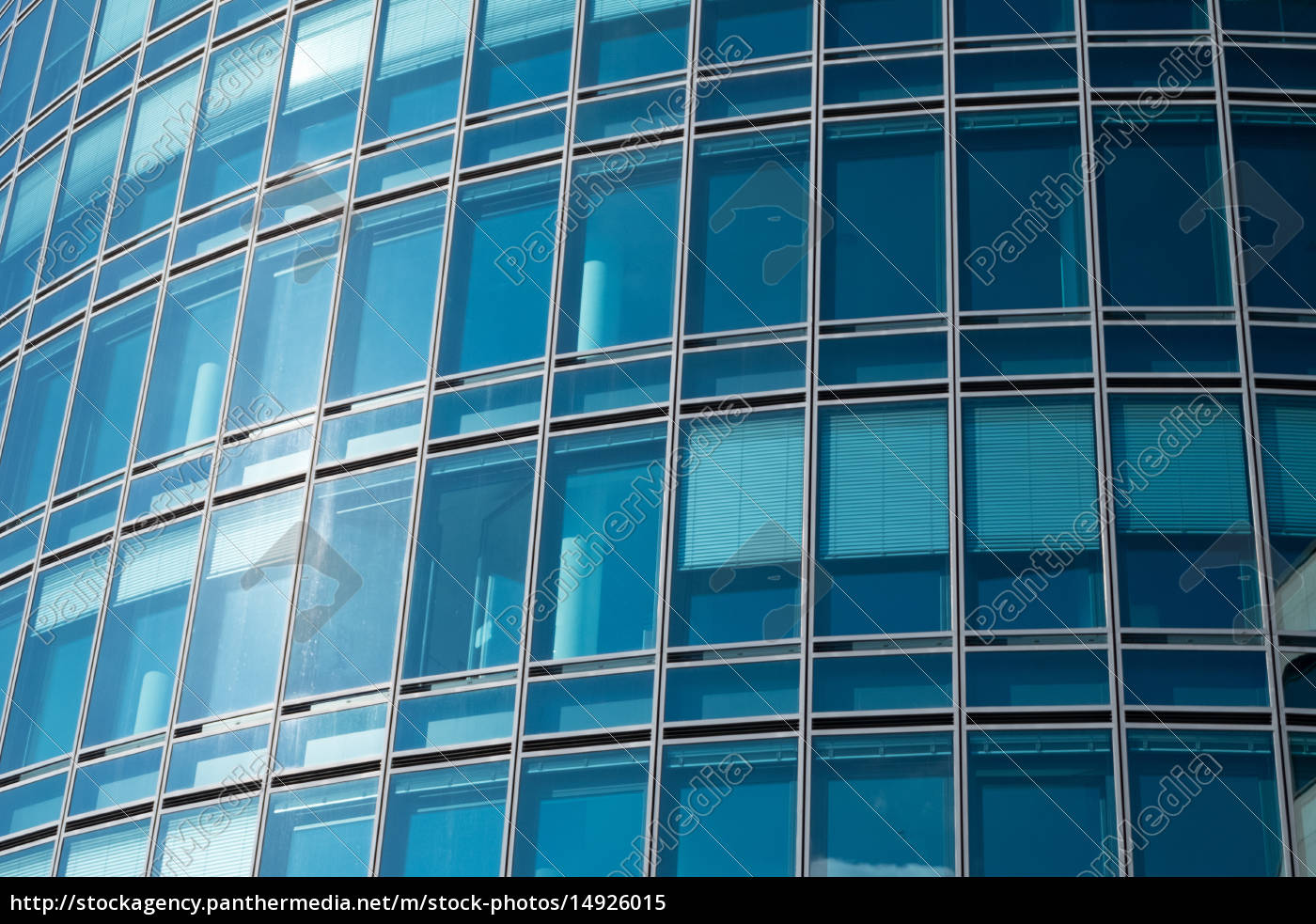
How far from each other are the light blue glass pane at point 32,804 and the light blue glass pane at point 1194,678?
481 inches

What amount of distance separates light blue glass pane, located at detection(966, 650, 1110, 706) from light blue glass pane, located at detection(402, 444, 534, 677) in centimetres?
474

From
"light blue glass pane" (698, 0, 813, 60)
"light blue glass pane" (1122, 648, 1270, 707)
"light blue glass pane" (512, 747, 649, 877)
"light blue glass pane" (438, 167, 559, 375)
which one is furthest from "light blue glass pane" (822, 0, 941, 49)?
"light blue glass pane" (512, 747, 649, 877)

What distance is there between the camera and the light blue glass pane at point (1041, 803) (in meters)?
15.6

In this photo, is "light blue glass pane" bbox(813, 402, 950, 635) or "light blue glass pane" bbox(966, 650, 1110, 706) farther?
"light blue glass pane" bbox(813, 402, 950, 635)

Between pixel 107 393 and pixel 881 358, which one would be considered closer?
pixel 881 358

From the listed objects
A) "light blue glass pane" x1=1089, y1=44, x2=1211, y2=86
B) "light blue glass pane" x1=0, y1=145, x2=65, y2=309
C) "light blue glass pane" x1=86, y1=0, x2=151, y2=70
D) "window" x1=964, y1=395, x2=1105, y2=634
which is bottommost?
"window" x1=964, y1=395, x2=1105, y2=634

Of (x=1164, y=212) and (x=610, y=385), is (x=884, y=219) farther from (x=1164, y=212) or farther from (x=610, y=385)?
(x=610, y=385)

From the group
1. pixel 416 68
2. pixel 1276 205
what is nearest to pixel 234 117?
pixel 416 68

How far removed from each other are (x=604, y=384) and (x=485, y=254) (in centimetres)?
243

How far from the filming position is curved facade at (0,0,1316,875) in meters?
16.3

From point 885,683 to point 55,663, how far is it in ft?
34.9

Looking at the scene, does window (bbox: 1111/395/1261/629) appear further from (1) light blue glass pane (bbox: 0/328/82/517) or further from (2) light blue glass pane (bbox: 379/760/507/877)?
(1) light blue glass pane (bbox: 0/328/82/517)

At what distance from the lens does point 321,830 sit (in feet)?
58.0

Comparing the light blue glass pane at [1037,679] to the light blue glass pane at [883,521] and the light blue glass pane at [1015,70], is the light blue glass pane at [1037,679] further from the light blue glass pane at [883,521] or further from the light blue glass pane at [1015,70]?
the light blue glass pane at [1015,70]
